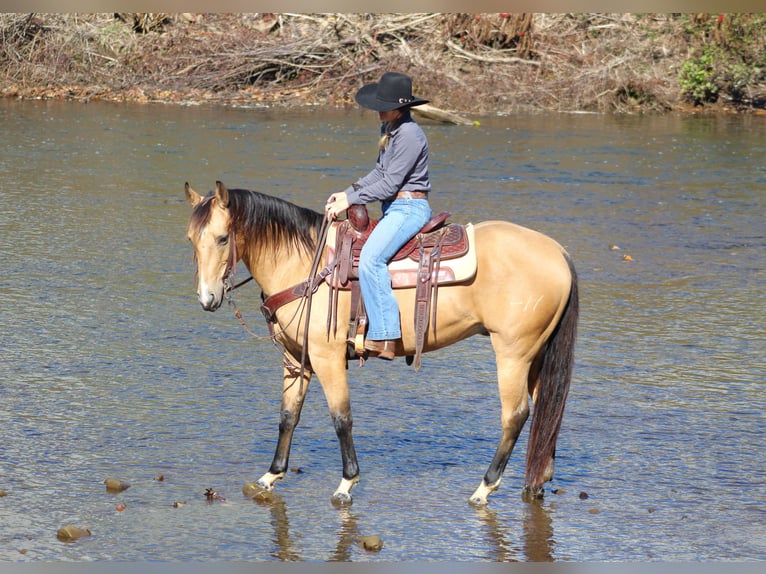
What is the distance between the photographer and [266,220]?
273 inches

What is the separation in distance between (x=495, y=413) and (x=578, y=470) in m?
1.18

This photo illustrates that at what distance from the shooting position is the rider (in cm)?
685

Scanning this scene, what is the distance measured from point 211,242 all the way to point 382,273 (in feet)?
3.33

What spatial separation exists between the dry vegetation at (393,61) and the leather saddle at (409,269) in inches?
810

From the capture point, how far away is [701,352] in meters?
9.93

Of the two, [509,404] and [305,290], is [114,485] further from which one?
[509,404]

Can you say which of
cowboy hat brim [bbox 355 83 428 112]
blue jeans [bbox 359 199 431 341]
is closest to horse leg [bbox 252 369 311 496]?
blue jeans [bbox 359 199 431 341]

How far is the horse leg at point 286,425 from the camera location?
702 centimetres

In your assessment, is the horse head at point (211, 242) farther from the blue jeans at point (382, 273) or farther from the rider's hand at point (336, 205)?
the blue jeans at point (382, 273)

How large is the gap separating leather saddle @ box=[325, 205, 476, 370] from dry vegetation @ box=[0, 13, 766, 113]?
20567 mm

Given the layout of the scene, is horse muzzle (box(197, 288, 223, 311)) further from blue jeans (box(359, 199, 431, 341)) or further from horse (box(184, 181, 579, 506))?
blue jeans (box(359, 199, 431, 341))

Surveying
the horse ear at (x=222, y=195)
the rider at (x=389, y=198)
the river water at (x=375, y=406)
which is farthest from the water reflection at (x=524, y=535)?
the horse ear at (x=222, y=195)

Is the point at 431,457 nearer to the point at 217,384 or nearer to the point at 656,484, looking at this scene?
the point at 656,484

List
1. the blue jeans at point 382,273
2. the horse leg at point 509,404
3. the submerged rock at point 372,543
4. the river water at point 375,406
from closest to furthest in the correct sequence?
1. the submerged rock at point 372,543
2. the river water at point 375,406
3. the blue jeans at point 382,273
4. the horse leg at point 509,404
